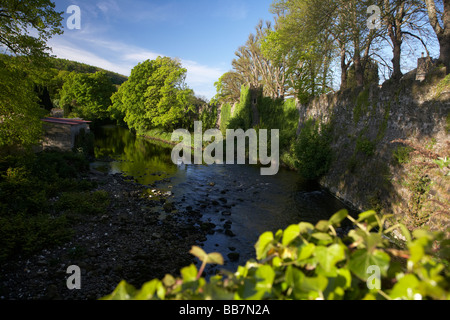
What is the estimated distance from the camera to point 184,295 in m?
1.21

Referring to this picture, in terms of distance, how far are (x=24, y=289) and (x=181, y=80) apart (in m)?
34.3

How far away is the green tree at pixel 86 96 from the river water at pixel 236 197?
38779 millimetres

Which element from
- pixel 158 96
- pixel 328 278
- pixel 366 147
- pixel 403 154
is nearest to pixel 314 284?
pixel 328 278

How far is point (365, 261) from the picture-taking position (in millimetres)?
1217

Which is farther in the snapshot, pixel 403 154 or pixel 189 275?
pixel 403 154

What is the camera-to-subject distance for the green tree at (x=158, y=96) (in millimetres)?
35625

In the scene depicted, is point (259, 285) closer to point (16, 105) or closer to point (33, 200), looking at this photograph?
point (33, 200)

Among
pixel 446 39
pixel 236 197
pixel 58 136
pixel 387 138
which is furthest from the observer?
pixel 58 136

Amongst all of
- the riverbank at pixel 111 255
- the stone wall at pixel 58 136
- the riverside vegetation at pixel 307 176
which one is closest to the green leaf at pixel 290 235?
the riverside vegetation at pixel 307 176

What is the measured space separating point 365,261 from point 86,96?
210ft

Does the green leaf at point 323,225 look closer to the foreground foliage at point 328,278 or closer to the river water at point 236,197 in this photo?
the foreground foliage at point 328,278

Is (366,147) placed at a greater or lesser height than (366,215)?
greater

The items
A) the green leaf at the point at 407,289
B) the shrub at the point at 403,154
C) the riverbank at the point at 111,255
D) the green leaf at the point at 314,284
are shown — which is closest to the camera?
the green leaf at the point at 407,289

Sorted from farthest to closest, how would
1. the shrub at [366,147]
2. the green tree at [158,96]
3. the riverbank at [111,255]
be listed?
1. the green tree at [158,96]
2. the shrub at [366,147]
3. the riverbank at [111,255]
